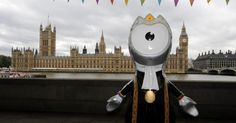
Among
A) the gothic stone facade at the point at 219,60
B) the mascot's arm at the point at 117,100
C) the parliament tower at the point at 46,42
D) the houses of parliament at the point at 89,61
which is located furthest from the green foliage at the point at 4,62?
the mascot's arm at the point at 117,100

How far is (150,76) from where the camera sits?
3432 millimetres

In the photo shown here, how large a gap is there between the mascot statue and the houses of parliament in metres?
92.1

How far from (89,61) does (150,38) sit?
327 feet

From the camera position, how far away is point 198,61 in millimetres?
140375

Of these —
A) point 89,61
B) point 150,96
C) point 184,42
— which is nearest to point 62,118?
point 150,96

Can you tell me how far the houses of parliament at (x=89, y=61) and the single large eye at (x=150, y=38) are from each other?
302ft

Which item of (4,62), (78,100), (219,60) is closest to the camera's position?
(78,100)

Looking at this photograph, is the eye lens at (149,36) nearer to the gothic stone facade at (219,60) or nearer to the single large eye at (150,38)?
the single large eye at (150,38)

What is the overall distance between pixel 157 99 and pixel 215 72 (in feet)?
291

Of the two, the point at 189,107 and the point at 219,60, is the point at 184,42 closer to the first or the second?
the point at 219,60

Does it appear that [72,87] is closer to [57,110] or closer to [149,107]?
[57,110]

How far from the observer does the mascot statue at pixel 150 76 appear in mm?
3408

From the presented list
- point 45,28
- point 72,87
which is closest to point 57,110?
point 72,87

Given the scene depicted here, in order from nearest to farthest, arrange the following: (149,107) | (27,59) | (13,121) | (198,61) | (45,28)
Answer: (149,107)
(13,121)
(27,59)
(45,28)
(198,61)
